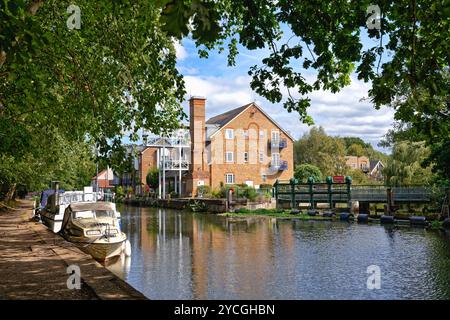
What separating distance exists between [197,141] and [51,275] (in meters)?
45.7

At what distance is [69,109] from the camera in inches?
464

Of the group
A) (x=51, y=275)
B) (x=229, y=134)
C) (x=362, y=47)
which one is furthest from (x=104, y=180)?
(x=362, y=47)

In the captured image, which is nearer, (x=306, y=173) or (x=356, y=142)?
(x=306, y=173)

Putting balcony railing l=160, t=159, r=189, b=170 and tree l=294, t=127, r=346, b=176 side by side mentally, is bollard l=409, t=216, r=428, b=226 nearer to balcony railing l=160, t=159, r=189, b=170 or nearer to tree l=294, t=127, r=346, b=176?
balcony railing l=160, t=159, r=189, b=170

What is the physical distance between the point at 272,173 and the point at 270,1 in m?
52.5

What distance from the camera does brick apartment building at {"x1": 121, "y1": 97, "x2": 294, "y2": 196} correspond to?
55094 mm

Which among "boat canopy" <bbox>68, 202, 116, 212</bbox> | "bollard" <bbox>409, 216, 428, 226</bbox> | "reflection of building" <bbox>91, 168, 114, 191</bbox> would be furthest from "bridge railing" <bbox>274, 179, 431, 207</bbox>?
"reflection of building" <bbox>91, 168, 114, 191</bbox>

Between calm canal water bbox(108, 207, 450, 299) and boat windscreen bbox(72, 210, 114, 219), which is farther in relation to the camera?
boat windscreen bbox(72, 210, 114, 219)

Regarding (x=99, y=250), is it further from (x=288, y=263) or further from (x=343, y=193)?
(x=343, y=193)

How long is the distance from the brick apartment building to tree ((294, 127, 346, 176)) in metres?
10.2

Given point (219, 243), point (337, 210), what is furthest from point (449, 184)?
point (219, 243)

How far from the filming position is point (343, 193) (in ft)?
128

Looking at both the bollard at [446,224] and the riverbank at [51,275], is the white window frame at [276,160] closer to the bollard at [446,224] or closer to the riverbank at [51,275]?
the bollard at [446,224]

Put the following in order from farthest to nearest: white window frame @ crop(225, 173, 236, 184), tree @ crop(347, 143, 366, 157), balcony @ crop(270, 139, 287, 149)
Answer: tree @ crop(347, 143, 366, 157)
balcony @ crop(270, 139, 287, 149)
white window frame @ crop(225, 173, 236, 184)
